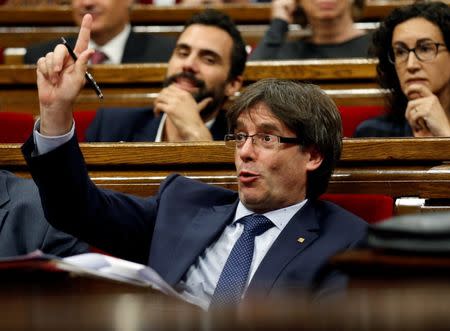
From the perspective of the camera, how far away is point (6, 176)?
104cm

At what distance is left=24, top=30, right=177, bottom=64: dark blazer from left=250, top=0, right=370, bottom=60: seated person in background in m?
0.15

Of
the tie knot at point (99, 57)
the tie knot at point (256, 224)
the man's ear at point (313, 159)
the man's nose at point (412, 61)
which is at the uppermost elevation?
the man's nose at point (412, 61)

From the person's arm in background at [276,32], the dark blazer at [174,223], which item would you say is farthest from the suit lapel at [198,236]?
the person's arm in background at [276,32]

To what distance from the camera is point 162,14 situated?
192 cm

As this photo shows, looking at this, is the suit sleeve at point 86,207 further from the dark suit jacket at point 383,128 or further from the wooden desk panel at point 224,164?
the dark suit jacket at point 383,128

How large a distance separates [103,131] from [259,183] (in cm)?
48

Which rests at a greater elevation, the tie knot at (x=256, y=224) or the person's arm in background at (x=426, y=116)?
the person's arm in background at (x=426, y=116)

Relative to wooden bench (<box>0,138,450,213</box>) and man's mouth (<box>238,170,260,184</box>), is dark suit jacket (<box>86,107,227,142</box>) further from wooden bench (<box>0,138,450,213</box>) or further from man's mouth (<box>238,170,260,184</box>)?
man's mouth (<box>238,170,260,184</box>)

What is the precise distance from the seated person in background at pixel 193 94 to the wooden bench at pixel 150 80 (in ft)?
0.19

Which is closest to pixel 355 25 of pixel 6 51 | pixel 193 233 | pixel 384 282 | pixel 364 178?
pixel 6 51

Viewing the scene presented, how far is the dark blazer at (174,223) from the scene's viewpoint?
92 cm

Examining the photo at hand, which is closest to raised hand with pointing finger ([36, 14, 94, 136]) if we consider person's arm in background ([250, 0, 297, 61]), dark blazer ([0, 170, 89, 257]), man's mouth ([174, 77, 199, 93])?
dark blazer ([0, 170, 89, 257])

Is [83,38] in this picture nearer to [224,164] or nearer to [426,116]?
[224,164]

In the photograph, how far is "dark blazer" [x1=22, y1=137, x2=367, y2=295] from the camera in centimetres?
92
